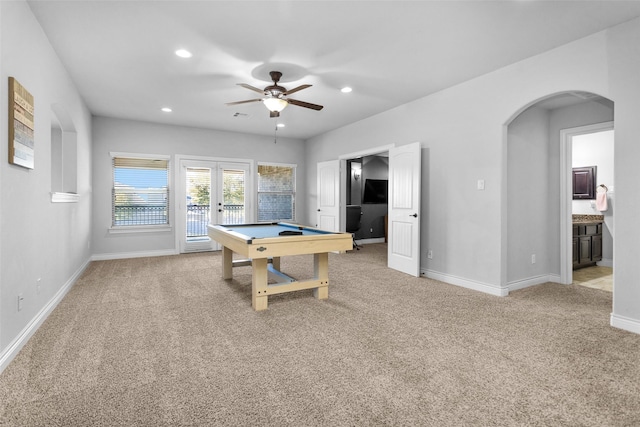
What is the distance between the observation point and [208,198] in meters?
6.73

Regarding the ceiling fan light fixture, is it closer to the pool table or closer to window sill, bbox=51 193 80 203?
the pool table

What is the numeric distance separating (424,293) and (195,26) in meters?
3.54

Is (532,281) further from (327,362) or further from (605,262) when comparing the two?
(327,362)

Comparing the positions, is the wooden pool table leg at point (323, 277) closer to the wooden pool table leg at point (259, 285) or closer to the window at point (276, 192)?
the wooden pool table leg at point (259, 285)

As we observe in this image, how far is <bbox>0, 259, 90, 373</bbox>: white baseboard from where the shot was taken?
2.05 m

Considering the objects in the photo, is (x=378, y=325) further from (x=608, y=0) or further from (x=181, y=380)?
(x=608, y=0)

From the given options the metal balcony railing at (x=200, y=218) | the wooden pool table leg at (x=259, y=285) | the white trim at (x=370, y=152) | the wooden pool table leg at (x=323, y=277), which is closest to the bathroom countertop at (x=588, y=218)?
the white trim at (x=370, y=152)

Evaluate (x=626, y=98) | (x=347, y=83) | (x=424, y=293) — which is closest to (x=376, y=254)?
(x=424, y=293)

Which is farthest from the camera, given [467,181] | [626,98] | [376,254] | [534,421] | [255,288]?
[376,254]

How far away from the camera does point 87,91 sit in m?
4.50

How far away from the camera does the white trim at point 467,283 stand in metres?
3.69

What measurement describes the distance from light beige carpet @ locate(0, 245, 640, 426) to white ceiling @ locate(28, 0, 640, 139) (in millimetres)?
2557

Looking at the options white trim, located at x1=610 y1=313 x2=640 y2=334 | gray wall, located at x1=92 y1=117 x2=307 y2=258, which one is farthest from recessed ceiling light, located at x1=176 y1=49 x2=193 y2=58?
white trim, located at x1=610 y1=313 x2=640 y2=334

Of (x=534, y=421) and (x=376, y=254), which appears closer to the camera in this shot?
(x=534, y=421)
